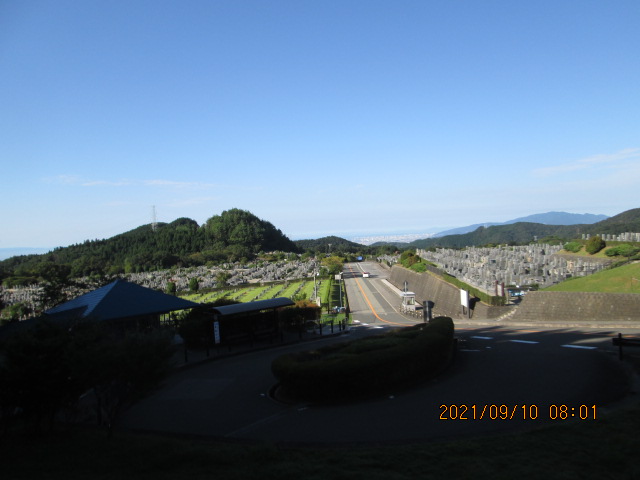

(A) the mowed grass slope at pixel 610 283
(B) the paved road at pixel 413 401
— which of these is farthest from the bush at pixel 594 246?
(B) the paved road at pixel 413 401

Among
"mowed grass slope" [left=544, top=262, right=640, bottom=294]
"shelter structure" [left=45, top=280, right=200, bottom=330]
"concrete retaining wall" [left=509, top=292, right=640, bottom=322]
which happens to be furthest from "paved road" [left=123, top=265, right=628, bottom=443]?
"mowed grass slope" [left=544, top=262, right=640, bottom=294]

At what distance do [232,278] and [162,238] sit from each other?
72.9 meters

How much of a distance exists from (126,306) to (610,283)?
23112 mm

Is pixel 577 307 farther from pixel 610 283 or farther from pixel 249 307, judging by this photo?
pixel 249 307

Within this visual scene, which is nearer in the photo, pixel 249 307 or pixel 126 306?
pixel 249 307

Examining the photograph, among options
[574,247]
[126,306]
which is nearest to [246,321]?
[126,306]

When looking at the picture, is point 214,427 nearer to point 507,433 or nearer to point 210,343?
point 507,433

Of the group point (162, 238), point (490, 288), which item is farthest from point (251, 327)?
point (162, 238)

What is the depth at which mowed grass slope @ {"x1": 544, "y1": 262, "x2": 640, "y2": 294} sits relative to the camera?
20.4 meters

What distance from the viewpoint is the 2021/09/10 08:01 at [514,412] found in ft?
23.7

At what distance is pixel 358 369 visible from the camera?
9.15 meters

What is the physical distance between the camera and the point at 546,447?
5680 mm

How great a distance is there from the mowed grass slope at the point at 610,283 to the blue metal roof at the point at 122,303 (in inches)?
760

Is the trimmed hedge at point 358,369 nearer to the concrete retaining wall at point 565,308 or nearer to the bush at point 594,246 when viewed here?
the concrete retaining wall at point 565,308
